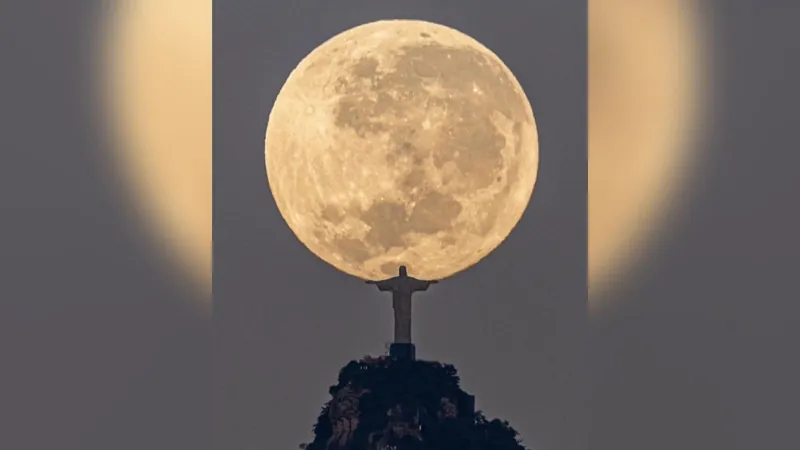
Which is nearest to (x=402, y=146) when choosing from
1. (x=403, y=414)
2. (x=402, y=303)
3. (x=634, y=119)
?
(x=402, y=303)

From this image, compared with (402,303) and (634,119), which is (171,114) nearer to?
(402,303)

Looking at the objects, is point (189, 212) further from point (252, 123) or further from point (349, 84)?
point (349, 84)

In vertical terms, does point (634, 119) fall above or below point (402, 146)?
above

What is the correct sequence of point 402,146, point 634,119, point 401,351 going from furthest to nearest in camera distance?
point 634,119, point 401,351, point 402,146

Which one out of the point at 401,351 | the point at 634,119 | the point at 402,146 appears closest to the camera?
the point at 402,146

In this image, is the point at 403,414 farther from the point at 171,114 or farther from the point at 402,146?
the point at 171,114

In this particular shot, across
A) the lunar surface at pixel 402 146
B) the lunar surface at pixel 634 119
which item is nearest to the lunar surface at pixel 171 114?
the lunar surface at pixel 402 146

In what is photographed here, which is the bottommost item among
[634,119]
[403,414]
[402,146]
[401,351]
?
[403,414]

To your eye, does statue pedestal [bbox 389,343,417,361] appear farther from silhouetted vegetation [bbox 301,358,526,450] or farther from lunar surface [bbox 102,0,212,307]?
lunar surface [bbox 102,0,212,307]

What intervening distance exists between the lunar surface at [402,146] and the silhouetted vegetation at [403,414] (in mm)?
184

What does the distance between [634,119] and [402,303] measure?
0.63 meters

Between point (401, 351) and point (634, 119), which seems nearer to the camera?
point (401, 351)

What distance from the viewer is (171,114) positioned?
130 inches

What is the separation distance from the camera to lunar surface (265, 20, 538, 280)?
2701mm
